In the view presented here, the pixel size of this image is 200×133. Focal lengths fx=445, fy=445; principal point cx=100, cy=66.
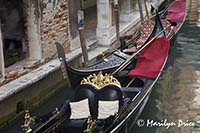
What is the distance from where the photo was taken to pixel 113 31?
21.4 feet

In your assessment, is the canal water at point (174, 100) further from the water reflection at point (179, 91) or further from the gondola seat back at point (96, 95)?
the gondola seat back at point (96, 95)

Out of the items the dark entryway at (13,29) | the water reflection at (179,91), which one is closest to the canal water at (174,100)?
the water reflection at (179,91)

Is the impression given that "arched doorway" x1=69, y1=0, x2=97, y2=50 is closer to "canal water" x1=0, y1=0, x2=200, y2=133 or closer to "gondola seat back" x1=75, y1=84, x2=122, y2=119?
"canal water" x1=0, y1=0, x2=200, y2=133

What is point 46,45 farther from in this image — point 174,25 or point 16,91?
point 174,25

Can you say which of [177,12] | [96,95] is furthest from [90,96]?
[177,12]

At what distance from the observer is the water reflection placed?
419 cm

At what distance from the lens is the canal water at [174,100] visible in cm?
397

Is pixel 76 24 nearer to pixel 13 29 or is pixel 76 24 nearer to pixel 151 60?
pixel 13 29

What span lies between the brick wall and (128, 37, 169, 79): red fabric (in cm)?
107

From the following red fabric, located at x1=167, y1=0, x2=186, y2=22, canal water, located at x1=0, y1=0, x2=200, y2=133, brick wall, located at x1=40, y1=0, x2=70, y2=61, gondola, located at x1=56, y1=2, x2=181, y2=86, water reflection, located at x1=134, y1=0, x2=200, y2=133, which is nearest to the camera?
gondola, located at x1=56, y1=2, x2=181, y2=86

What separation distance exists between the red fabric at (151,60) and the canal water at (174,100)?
0.44 metres

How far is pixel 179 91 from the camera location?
16.2 feet

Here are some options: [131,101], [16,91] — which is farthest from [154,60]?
[16,91]

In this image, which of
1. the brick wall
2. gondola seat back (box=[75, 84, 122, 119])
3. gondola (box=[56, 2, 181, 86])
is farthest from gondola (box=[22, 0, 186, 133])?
the brick wall
